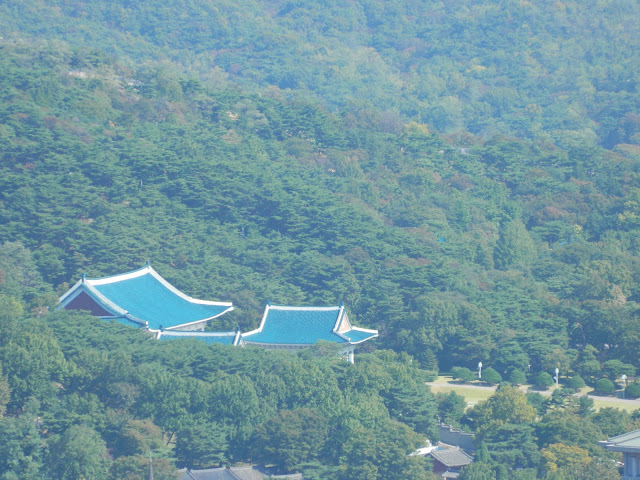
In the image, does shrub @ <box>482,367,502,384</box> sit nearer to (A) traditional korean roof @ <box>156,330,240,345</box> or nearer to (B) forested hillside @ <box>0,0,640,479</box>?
(B) forested hillside @ <box>0,0,640,479</box>

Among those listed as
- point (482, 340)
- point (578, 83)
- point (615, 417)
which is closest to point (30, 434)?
point (615, 417)

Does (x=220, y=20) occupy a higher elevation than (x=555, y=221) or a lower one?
higher

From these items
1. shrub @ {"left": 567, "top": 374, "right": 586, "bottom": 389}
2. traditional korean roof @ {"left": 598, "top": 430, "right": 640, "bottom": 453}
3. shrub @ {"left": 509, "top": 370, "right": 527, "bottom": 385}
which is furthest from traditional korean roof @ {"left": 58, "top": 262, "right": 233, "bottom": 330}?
traditional korean roof @ {"left": 598, "top": 430, "right": 640, "bottom": 453}

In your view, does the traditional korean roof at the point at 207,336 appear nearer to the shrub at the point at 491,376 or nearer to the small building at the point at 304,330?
the small building at the point at 304,330

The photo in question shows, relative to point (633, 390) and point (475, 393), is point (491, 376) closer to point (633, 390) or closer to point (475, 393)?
point (475, 393)

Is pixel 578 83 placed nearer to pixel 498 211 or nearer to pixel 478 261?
pixel 498 211

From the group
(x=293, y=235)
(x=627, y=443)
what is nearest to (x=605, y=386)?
(x=293, y=235)
